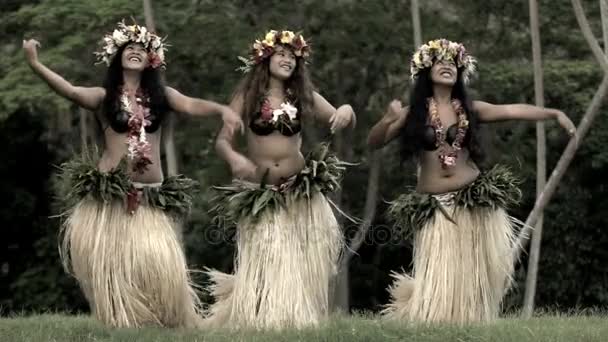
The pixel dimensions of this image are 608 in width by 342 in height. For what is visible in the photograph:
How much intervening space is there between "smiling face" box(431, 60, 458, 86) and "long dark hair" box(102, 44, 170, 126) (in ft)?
5.59

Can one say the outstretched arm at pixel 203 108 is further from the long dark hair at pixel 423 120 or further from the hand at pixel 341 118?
the long dark hair at pixel 423 120

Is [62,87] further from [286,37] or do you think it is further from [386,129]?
[386,129]

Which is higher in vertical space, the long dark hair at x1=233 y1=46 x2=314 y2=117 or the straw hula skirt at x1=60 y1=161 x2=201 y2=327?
the long dark hair at x1=233 y1=46 x2=314 y2=117

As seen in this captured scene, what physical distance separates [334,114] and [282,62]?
1.56 feet

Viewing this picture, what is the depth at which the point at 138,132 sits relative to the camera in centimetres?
787

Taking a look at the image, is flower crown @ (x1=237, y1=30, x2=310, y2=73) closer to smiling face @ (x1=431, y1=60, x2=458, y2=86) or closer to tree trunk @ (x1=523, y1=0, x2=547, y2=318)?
smiling face @ (x1=431, y1=60, x2=458, y2=86)

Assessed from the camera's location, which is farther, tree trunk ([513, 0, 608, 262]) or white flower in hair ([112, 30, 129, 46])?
tree trunk ([513, 0, 608, 262])

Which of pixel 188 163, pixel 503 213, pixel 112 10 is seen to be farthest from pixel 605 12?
pixel 188 163

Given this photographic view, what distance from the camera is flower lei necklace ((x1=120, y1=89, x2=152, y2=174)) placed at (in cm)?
782

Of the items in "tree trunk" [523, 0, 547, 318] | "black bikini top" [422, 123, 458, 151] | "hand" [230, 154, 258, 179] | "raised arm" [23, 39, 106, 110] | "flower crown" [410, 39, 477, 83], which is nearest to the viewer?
"hand" [230, 154, 258, 179]

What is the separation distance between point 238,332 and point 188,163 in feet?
31.1

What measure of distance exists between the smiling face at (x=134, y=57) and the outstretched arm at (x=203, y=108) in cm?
26

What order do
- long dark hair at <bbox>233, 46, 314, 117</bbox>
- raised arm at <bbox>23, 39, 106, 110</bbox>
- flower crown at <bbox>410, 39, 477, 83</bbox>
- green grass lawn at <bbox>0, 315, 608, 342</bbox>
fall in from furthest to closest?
1. flower crown at <bbox>410, 39, 477, 83</bbox>
2. long dark hair at <bbox>233, 46, 314, 117</bbox>
3. raised arm at <bbox>23, 39, 106, 110</bbox>
4. green grass lawn at <bbox>0, 315, 608, 342</bbox>

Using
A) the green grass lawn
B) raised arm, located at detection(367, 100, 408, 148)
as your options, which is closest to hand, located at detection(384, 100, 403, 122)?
raised arm, located at detection(367, 100, 408, 148)
